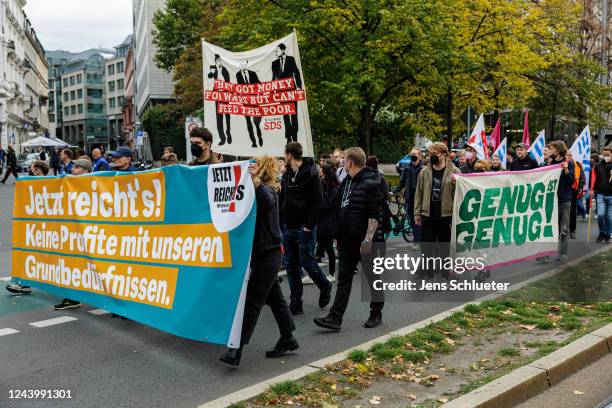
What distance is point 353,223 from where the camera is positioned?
6.89 meters

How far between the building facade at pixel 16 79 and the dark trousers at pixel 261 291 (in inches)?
2722

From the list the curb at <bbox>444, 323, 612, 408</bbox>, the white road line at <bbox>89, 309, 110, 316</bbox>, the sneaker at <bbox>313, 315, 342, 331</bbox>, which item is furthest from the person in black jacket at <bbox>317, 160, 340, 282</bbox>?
the curb at <bbox>444, 323, 612, 408</bbox>

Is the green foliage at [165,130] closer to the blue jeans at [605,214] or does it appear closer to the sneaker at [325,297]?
the blue jeans at [605,214]

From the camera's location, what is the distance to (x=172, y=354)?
243 inches

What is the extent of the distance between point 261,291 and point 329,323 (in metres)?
1.31

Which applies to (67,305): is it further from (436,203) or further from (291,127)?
(436,203)

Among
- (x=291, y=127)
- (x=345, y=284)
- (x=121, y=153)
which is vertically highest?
(x=291, y=127)

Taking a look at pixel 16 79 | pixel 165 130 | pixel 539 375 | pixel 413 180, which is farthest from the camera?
pixel 16 79

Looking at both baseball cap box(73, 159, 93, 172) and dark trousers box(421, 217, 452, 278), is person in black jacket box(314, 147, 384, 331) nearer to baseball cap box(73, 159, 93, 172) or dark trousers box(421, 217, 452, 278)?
dark trousers box(421, 217, 452, 278)

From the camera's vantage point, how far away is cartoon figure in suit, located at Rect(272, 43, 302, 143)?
29.4ft

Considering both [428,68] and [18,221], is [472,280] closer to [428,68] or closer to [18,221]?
[18,221]

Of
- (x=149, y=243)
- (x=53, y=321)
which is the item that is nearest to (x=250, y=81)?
(x=149, y=243)

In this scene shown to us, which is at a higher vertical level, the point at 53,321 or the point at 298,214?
the point at 298,214

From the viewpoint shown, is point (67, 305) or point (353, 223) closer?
point (353, 223)
